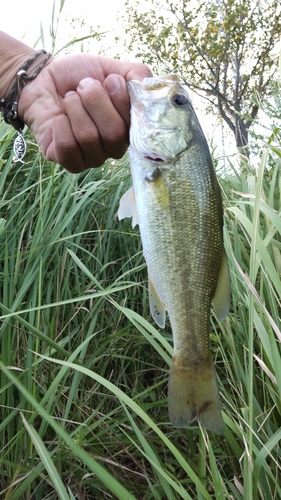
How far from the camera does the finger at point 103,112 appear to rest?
1.28m

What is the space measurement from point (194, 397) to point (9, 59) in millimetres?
1212

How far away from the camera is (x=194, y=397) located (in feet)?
3.70

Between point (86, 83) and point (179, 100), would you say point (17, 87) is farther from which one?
point (179, 100)

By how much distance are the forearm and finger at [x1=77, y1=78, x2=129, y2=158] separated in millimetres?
352

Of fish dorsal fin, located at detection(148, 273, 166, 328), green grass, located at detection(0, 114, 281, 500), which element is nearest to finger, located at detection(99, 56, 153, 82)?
green grass, located at detection(0, 114, 281, 500)

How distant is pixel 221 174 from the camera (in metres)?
3.05

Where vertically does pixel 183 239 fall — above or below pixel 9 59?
below

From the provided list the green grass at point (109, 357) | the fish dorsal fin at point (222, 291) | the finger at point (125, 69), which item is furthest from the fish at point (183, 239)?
the finger at point (125, 69)

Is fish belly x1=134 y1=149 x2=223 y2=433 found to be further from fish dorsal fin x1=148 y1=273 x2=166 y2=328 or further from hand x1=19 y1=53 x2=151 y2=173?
hand x1=19 y1=53 x2=151 y2=173

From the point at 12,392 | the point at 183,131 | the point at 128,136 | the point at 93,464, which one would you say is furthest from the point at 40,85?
the point at 93,464

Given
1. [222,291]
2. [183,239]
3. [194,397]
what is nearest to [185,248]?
[183,239]

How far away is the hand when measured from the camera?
4.29ft

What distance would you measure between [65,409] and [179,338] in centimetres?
64

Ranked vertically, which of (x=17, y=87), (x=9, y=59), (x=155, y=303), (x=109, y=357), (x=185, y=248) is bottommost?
(x=109, y=357)
